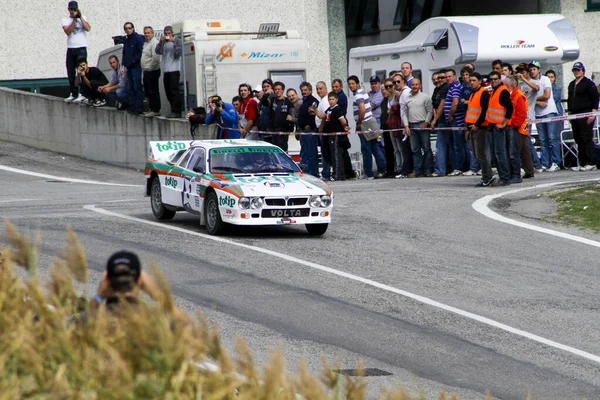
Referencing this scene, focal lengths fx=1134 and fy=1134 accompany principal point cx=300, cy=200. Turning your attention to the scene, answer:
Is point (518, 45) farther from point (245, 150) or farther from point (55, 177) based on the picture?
point (55, 177)

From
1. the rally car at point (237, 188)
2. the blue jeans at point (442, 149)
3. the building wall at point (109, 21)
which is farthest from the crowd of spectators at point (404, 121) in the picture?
the building wall at point (109, 21)

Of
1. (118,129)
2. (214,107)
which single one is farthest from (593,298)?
(118,129)

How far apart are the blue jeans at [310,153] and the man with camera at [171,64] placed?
430 centimetres

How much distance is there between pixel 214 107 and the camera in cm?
2508

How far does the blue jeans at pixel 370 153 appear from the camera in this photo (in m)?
24.3

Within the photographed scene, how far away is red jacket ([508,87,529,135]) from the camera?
20844mm

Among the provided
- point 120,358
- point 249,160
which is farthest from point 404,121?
point 120,358

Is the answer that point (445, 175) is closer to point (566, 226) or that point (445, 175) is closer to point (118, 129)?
point (566, 226)

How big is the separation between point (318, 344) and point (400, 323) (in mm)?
1214

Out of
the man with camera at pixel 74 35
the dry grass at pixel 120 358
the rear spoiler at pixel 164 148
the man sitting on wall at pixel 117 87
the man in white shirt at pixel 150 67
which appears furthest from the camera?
the man with camera at pixel 74 35

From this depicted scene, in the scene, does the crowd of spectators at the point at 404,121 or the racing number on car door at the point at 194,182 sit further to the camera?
the crowd of spectators at the point at 404,121

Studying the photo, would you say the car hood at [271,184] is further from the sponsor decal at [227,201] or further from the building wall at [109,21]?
the building wall at [109,21]

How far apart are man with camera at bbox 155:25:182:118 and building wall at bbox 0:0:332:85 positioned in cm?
840

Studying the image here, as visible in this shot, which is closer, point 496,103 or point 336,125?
point 496,103
